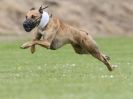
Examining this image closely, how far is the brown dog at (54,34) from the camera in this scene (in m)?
17.6

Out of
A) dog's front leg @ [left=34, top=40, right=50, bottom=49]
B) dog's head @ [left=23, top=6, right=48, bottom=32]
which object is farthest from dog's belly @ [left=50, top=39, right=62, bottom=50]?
dog's head @ [left=23, top=6, right=48, bottom=32]

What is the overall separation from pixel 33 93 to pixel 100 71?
6.15 m

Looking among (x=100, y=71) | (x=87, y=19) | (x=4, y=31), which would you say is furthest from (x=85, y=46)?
(x=87, y=19)

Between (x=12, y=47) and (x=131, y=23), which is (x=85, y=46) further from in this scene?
(x=131, y=23)

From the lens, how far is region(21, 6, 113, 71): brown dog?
17609mm

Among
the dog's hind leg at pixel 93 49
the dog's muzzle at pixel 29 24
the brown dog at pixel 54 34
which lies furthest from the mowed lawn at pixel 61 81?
the dog's muzzle at pixel 29 24

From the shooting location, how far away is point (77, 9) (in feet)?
158

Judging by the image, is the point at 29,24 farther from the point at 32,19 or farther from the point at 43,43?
the point at 43,43

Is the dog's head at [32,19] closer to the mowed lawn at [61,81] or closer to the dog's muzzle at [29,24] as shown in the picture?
the dog's muzzle at [29,24]

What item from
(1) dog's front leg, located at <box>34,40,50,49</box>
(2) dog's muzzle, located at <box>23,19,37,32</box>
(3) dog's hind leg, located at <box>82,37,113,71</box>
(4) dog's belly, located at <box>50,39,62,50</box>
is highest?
(2) dog's muzzle, located at <box>23,19,37,32</box>

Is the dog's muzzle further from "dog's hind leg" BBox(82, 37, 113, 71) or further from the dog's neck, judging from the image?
"dog's hind leg" BBox(82, 37, 113, 71)

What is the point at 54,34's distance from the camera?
1795 centimetres

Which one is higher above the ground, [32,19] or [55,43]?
[32,19]

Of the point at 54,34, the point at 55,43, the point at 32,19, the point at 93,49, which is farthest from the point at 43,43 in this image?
the point at 93,49
